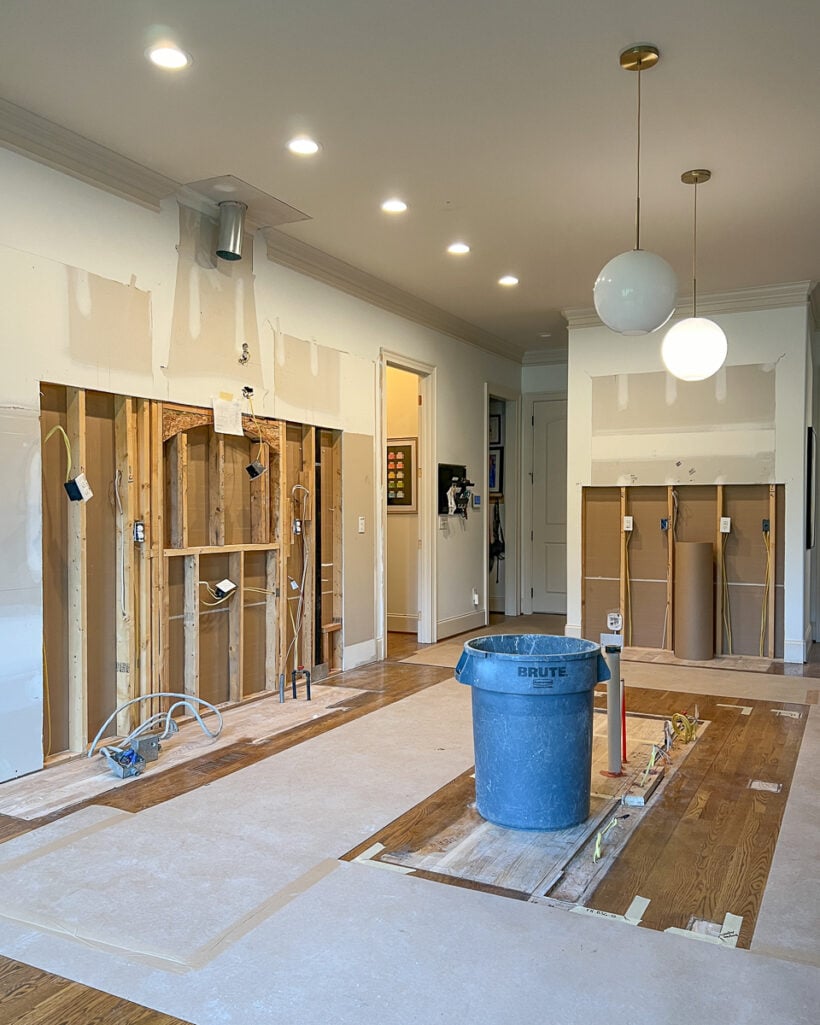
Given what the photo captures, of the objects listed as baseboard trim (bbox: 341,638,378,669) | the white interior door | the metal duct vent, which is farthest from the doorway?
the metal duct vent

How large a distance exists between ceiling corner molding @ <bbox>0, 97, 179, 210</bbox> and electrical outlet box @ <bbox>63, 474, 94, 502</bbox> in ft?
4.85

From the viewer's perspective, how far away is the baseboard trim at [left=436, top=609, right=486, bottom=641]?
7597 mm

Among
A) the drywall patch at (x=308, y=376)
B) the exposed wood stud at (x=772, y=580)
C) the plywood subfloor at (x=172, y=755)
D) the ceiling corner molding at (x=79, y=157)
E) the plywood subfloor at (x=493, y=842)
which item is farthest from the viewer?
the exposed wood stud at (x=772, y=580)

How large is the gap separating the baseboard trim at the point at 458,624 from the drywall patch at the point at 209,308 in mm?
3291

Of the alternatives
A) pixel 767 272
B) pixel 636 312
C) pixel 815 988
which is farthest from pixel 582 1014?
pixel 767 272

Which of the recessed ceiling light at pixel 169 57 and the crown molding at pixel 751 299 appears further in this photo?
the crown molding at pixel 751 299

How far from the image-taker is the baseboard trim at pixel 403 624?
7.88 m

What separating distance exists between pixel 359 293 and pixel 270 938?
485cm

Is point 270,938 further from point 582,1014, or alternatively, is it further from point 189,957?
point 582,1014

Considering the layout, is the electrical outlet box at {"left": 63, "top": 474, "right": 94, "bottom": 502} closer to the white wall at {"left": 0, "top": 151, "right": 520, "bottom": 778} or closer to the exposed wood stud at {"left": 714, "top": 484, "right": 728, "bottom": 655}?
the white wall at {"left": 0, "top": 151, "right": 520, "bottom": 778}

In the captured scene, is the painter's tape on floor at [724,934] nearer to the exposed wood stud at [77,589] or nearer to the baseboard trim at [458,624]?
the exposed wood stud at [77,589]

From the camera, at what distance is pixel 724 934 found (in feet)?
7.81

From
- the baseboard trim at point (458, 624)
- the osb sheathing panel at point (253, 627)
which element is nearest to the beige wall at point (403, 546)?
the baseboard trim at point (458, 624)

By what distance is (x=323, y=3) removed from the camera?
9.46ft
